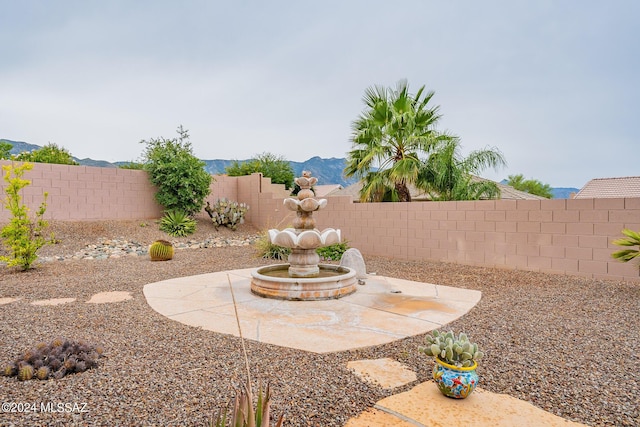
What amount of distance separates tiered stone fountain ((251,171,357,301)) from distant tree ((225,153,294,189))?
472 inches

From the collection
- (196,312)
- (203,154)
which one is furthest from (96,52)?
(196,312)

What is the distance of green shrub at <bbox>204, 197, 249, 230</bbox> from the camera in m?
12.8

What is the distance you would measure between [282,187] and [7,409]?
12.7 metres

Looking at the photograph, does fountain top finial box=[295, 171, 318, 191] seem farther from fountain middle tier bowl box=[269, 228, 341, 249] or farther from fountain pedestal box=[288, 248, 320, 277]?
fountain pedestal box=[288, 248, 320, 277]

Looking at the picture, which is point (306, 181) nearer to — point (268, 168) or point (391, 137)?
point (391, 137)

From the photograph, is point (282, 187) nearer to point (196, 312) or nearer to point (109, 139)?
point (109, 139)

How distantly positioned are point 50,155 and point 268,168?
10.7 m

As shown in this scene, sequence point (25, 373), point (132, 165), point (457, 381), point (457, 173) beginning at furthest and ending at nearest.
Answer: point (132, 165) → point (457, 173) → point (25, 373) → point (457, 381)

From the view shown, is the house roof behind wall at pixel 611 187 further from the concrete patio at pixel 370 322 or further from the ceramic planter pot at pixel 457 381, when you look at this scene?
the ceramic planter pot at pixel 457 381

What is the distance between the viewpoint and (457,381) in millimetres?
2205

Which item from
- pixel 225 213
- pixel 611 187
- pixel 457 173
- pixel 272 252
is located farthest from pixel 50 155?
pixel 611 187

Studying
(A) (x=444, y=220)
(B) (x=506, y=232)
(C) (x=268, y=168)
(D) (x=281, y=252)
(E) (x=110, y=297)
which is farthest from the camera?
(C) (x=268, y=168)

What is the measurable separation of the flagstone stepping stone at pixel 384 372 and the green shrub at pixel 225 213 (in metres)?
10.9

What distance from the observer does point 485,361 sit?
278 cm
